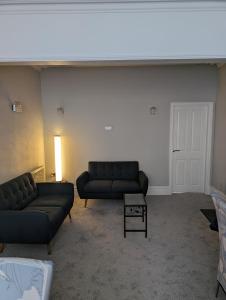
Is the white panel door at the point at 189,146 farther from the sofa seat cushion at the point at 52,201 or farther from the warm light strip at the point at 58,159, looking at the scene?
the sofa seat cushion at the point at 52,201

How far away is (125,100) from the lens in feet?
18.0

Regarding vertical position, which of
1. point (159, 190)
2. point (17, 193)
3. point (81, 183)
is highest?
point (17, 193)

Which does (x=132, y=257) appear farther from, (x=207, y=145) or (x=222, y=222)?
(x=207, y=145)

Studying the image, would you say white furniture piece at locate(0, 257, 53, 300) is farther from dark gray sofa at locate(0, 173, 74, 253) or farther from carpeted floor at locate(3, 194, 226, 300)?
dark gray sofa at locate(0, 173, 74, 253)

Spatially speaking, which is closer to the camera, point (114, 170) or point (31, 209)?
point (31, 209)

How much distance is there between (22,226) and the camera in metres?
2.86

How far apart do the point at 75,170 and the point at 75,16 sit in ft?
13.3

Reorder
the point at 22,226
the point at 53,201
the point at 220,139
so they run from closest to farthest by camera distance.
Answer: the point at 22,226 → the point at 53,201 → the point at 220,139

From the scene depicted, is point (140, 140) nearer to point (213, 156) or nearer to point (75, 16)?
point (213, 156)

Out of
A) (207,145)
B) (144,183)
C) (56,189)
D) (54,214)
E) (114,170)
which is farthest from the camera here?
(207,145)

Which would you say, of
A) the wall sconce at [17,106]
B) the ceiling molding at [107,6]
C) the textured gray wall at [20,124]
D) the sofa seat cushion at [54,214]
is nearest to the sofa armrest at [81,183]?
the textured gray wall at [20,124]

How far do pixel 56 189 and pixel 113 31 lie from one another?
9.57ft

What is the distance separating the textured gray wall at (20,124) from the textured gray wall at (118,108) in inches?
16.8

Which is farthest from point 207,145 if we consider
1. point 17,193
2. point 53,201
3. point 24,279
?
point 24,279
